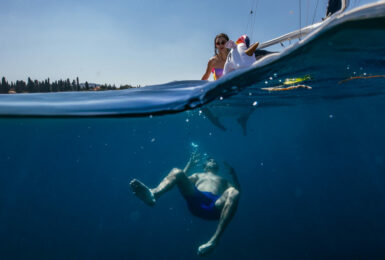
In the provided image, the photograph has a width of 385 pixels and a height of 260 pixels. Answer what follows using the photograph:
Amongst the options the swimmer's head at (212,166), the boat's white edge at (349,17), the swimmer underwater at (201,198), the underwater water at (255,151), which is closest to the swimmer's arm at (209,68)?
the underwater water at (255,151)

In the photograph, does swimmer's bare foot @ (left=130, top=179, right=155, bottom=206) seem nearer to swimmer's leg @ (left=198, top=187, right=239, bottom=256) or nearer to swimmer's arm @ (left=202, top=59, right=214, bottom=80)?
swimmer's leg @ (left=198, top=187, right=239, bottom=256)

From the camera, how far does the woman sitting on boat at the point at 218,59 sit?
5816 millimetres

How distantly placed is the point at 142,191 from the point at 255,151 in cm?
5313

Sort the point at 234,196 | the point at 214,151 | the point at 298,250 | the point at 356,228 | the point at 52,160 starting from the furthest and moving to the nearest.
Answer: the point at 52,160, the point at 214,151, the point at 356,228, the point at 298,250, the point at 234,196

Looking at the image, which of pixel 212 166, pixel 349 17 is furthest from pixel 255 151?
pixel 349 17

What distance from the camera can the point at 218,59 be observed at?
6398 millimetres

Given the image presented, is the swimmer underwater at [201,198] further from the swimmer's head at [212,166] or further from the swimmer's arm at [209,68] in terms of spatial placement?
the swimmer's arm at [209,68]

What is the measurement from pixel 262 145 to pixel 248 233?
39.2 meters

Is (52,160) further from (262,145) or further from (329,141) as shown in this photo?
(329,141)

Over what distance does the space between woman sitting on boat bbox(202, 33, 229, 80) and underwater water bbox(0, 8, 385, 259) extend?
1.49ft

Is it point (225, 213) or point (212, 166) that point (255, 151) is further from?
point (225, 213)

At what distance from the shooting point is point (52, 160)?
55062 millimetres

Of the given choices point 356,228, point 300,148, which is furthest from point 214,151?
point 356,228

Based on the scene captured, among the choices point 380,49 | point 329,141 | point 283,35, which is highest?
point 283,35
